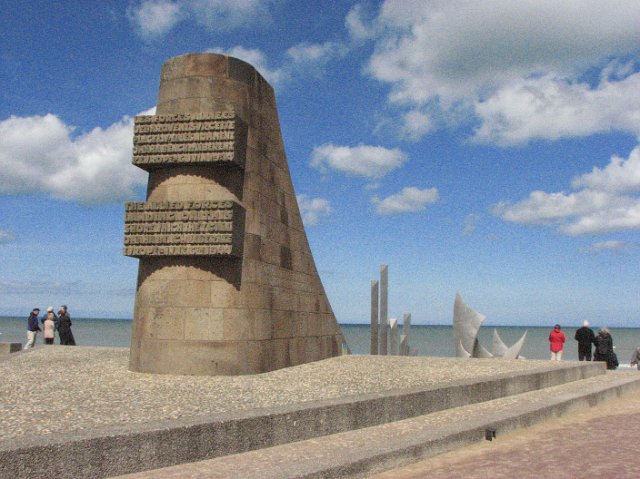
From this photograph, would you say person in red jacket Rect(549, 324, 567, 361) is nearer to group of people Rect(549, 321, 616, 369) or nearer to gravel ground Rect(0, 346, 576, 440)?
group of people Rect(549, 321, 616, 369)

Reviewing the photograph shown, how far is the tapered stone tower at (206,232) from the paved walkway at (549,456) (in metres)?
4.68

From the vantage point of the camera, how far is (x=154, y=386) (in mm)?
8617

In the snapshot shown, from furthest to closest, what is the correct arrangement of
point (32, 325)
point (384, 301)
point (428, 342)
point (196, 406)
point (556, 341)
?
point (428, 342), point (384, 301), point (32, 325), point (556, 341), point (196, 406)

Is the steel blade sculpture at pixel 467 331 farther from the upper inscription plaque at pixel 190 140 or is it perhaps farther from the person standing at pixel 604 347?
the upper inscription plaque at pixel 190 140

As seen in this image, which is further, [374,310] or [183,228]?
[374,310]

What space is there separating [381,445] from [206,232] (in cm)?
505

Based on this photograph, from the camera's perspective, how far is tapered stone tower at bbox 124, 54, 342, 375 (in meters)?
10.1

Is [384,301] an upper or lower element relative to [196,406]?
upper

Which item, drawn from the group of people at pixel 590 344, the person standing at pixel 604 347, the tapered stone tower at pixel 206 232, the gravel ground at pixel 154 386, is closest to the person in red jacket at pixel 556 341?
the group of people at pixel 590 344

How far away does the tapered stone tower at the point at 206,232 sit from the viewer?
10117 millimetres

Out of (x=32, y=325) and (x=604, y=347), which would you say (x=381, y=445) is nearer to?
(x=604, y=347)

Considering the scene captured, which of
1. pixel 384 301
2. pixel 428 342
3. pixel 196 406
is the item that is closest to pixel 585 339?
pixel 384 301

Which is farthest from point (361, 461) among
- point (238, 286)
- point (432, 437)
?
point (238, 286)

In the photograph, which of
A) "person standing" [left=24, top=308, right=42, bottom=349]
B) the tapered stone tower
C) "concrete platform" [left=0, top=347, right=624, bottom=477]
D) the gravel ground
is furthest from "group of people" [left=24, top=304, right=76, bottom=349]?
the tapered stone tower
